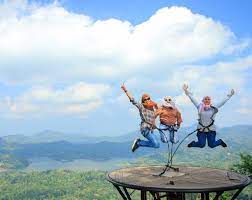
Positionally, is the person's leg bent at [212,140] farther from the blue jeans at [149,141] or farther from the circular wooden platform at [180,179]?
the blue jeans at [149,141]

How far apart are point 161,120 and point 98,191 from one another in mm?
161345

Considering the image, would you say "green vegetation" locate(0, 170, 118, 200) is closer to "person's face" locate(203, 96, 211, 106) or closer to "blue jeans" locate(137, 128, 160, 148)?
"blue jeans" locate(137, 128, 160, 148)

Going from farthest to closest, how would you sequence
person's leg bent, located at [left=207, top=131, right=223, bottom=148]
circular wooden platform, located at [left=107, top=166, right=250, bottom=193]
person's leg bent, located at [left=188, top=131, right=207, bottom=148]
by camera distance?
person's leg bent, located at [left=188, top=131, right=207, bottom=148] < person's leg bent, located at [left=207, top=131, right=223, bottom=148] < circular wooden platform, located at [left=107, top=166, right=250, bottom=193]

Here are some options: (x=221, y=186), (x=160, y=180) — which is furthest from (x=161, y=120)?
(x=221, y=186)

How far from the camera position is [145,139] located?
17.8m

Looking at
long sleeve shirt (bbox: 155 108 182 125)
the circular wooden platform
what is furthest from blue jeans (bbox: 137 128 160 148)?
the circular wooden platform

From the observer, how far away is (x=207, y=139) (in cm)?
1759

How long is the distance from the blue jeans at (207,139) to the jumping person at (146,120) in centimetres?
183

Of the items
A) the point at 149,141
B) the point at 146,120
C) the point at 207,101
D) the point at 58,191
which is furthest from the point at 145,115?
the point at 58,191

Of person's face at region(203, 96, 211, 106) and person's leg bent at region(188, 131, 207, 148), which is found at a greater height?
person's face at region(203, 96, 211, 106)

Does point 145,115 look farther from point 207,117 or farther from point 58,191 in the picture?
point 58,191

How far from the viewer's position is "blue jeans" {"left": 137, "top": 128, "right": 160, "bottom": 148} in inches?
690

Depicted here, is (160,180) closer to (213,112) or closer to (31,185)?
(213,112)

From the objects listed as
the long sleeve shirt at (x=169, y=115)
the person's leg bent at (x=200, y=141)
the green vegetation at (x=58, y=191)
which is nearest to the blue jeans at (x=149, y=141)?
the long sleeve shirt at (x=169, y=115)
